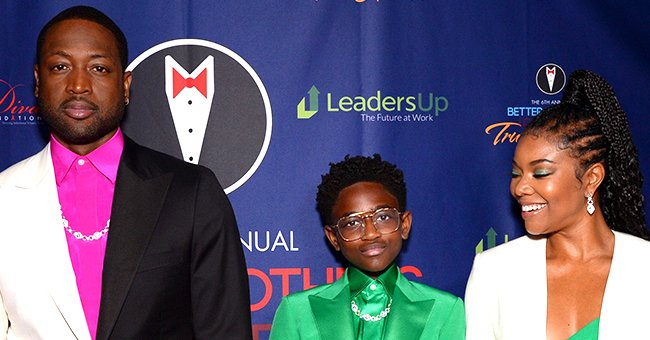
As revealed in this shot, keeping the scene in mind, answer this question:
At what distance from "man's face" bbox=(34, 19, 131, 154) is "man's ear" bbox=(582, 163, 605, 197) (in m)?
1.42

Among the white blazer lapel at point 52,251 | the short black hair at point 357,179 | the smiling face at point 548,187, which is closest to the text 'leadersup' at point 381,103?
the short black hair at point 357,179

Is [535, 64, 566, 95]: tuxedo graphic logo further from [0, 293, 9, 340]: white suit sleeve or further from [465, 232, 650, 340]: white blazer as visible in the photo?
[0, 293, 9, 340]: white suit sleeve

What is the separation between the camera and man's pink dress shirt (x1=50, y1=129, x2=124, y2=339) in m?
2.22

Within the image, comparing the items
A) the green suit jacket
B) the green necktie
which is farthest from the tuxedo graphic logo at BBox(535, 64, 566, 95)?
the green necktie

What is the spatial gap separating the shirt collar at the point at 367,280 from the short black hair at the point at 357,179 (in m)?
0.20

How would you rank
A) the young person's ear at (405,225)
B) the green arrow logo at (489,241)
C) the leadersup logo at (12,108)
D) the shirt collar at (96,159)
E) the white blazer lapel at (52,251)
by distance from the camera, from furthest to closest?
the green arrow logo at (489,241), the leadersup logo at (12,108), the young person's ear at (405,225), the shirt collar at (96,159), the white blazer lapel at (52,251)

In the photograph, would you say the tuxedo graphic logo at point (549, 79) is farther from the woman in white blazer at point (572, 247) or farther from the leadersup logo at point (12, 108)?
the leadersup logo at point (12, 108)

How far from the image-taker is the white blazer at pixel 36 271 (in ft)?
7.18

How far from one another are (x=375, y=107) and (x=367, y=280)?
2.72 ft

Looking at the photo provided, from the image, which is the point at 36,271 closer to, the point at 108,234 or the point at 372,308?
the point at 108,234

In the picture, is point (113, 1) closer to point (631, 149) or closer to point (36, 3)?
point (36, 3)

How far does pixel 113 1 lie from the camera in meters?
3.16

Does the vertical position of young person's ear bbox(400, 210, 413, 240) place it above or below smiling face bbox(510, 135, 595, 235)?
below

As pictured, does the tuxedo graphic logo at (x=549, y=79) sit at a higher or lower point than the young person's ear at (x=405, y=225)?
higher
